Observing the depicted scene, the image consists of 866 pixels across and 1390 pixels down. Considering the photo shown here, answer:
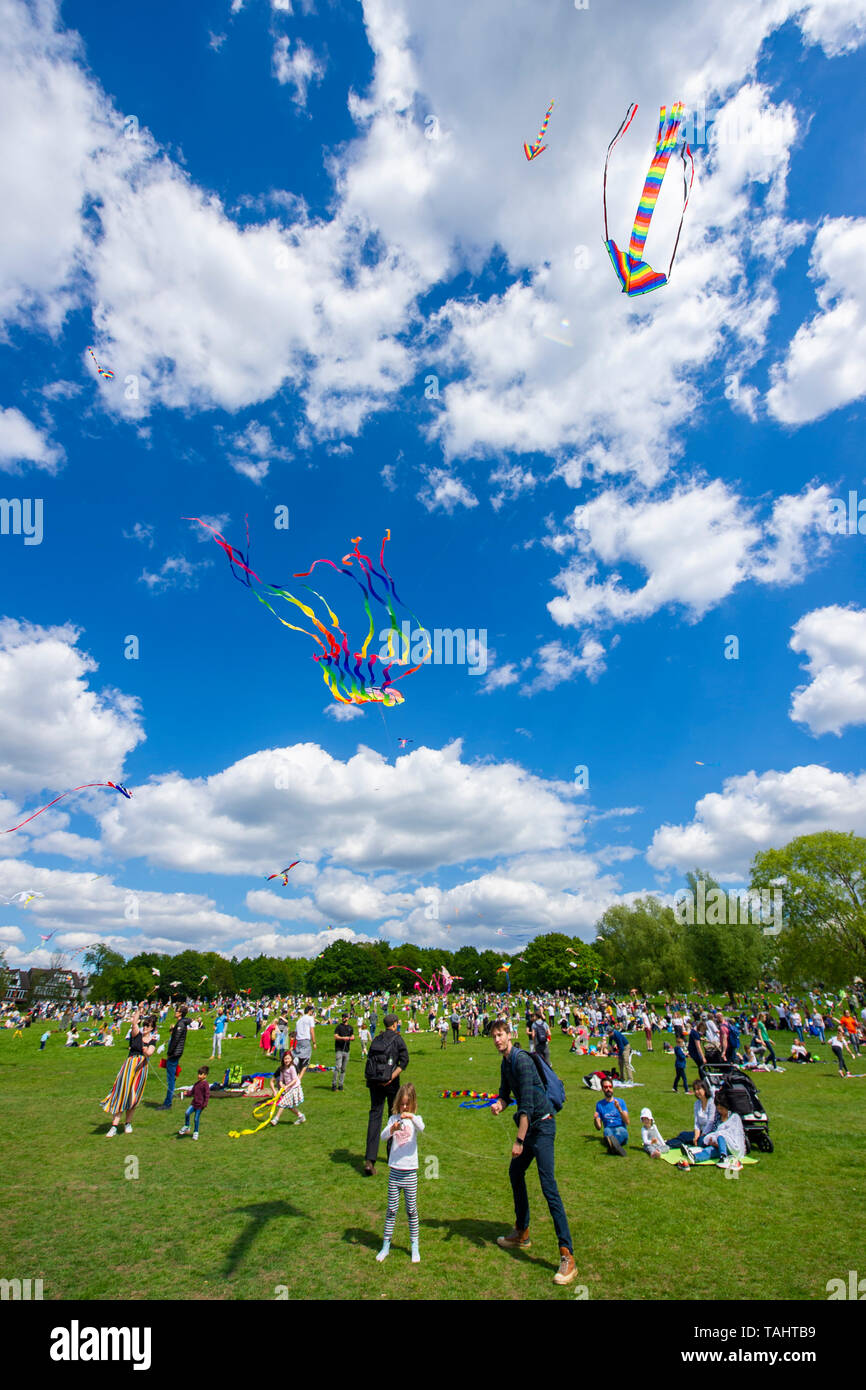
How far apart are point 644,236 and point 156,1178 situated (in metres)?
16.2

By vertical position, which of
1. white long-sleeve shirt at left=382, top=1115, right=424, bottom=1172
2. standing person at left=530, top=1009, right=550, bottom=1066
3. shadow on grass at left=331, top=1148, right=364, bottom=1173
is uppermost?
white long-sleeve shirt at left=382, top=1115, right=424, bottom=1172

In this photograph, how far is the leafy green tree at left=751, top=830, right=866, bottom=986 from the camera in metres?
44.0

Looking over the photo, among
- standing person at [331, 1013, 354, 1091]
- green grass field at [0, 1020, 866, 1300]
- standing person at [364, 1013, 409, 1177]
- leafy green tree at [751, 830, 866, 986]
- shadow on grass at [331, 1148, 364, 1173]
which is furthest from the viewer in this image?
leafy green tree at [751, 830, 866, 986]

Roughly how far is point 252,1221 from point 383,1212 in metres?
1.60

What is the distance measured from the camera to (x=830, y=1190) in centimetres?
855

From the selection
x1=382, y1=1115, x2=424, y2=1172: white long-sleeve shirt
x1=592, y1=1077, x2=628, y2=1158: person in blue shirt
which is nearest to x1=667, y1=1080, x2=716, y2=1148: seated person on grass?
x1=592, y1=1077, x2=628, y2=1158: person in blue shirt

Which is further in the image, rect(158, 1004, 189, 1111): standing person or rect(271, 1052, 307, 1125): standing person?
rect(158, 1004, 189, 1111): standing person

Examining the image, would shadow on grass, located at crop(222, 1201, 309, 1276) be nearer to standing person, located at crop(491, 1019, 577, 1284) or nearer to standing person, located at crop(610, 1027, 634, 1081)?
standing person, located at crop(491, 1019, 577, 1284)

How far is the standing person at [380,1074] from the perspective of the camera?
9398 mm

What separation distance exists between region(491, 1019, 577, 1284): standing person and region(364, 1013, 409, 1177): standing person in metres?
3.01

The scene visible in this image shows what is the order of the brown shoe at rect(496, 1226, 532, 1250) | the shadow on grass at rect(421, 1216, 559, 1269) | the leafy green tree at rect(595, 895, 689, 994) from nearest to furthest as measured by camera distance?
1. the shadow on grass at rect(421, 1216, 559, 1269)
2. the brown shoe at rect(496, 1226, 532, 1250)
3. the leafy green tree at rect(595, 895, 689, 994)

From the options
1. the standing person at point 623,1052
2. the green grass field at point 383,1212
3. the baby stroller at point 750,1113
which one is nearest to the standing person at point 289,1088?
the green grass field at point 383,1212

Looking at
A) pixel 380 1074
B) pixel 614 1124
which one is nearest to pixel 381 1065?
pixel 380 1074
